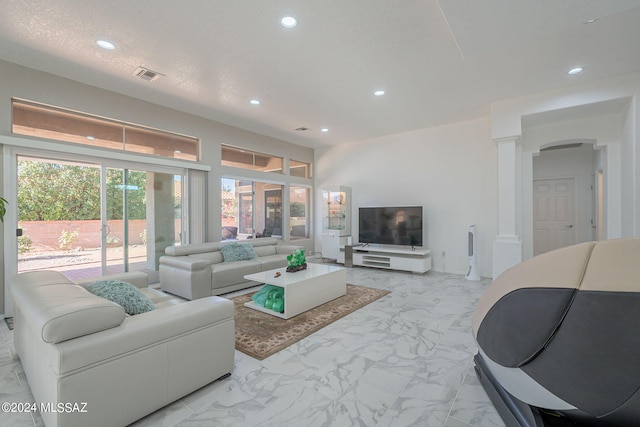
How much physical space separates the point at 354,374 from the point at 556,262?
5.45 ft

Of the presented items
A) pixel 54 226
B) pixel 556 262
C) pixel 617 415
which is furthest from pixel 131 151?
pixel 617 415

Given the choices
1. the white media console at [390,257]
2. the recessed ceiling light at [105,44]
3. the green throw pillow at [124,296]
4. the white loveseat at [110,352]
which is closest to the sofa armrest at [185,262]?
the green throw pillow at [124,296]

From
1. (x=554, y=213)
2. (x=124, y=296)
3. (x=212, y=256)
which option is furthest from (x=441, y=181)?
(x=124, y=296)

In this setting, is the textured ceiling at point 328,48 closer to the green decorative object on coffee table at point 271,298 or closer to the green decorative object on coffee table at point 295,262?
the green decorative object on coffee table at point 295,262

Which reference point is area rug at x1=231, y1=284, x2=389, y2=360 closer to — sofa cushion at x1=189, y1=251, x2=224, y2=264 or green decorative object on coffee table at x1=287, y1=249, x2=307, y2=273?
green decorative object on coffee table at x1=287, y1=249, x2=307, y2=273

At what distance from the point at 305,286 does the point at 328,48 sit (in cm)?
265

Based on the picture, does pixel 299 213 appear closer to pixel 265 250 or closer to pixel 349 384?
pixel 265 250

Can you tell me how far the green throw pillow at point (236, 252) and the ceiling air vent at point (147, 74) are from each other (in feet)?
8.53

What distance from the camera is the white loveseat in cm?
134

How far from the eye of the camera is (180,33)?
2707 mm

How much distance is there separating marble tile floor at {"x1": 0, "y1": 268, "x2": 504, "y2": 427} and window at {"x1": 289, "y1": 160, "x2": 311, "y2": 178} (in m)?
4.85

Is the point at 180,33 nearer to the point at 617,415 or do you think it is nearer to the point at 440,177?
the point at 617,415

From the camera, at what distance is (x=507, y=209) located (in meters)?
4.29

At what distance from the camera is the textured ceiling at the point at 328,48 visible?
2338 millimetres
